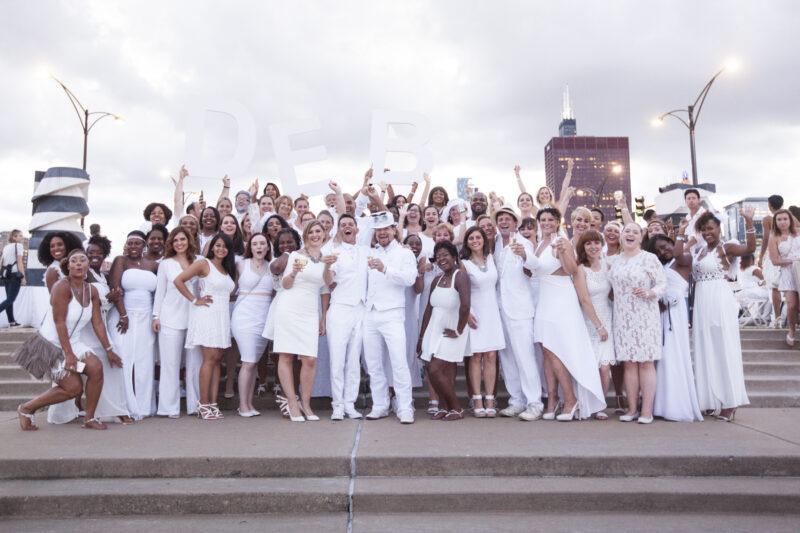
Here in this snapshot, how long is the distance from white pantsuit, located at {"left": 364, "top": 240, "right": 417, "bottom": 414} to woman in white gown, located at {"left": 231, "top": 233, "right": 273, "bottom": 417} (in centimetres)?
127

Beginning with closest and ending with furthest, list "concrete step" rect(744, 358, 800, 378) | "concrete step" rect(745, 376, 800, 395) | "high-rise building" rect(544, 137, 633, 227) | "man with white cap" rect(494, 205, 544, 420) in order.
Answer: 1. "man with white cap" rect(494, 205, 544, 420)
2. "concrete step" rect(745, 376, 800, 395)
3. "concrete step" rect(744, 358, 800, 378)
4. "high-rise building" rect(544, 137, 633, 227)

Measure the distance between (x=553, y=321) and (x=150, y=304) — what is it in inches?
188

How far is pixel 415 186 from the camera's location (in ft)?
33.0

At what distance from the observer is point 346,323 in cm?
621

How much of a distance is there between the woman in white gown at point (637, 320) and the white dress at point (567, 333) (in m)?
0.34

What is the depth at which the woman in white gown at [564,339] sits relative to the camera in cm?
589

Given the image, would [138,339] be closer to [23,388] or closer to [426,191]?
[23,388]

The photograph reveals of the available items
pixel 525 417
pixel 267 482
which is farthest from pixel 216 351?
pixel 525 417

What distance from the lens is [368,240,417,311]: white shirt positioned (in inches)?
238

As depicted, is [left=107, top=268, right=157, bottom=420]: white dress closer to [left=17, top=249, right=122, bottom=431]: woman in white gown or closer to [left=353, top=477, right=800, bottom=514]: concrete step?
[left=17, top=249, right=122, bottom=431]: woman in white gown

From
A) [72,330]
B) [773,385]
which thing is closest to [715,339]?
[773,385]

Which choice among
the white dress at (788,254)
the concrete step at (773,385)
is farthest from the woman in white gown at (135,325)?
the white dress at (788,254)

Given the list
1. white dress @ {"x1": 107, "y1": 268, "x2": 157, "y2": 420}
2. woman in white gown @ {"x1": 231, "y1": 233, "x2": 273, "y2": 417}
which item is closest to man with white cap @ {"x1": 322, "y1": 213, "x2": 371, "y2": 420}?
woman in white gown @ {"x1": 231, "y1": 233, "x2": 273, "y2": 417}

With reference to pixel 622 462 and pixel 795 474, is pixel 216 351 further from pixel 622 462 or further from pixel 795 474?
pixel 795 474
